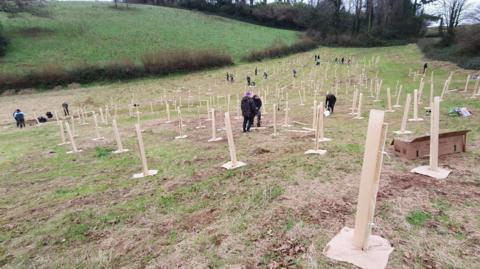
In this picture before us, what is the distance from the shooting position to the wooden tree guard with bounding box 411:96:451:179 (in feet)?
17.4

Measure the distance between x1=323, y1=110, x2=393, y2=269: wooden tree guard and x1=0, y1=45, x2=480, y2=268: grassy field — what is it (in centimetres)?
16

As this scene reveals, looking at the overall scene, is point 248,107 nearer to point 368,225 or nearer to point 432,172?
point 432,172

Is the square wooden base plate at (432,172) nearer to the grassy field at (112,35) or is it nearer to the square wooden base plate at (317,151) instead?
the square wooden base plate at (317,151)

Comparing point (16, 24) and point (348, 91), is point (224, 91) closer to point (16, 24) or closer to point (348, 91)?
point (348, 91)

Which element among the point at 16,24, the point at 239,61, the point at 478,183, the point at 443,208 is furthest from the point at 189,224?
the point at 16,24

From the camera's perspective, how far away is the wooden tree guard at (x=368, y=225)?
119 inches

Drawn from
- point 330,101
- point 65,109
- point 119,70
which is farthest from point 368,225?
point 119,70

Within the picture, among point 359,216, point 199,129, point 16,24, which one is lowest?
point 199,129

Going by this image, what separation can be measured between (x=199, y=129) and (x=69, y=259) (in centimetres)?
911

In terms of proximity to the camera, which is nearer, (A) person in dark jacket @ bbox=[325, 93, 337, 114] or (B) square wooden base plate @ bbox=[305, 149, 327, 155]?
(B) square wooden base plate @ bbox=[305, 149, 327, 155]

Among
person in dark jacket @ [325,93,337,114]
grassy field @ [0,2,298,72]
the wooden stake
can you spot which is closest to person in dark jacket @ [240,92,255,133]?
person in dark jacket @ [325,93,337,114]

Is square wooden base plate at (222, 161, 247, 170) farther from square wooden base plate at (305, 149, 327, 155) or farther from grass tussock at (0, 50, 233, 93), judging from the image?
grass tussock at (0, 50, 233, 93)

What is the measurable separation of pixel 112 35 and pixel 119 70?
13.2 metres

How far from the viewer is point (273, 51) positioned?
4341cm
